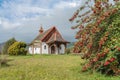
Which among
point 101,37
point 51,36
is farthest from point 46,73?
point 51,36

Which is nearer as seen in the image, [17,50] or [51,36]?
[17,50]

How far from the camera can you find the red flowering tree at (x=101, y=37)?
472 inches

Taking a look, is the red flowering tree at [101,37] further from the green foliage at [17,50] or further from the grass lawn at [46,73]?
the green foliage at [17,50]

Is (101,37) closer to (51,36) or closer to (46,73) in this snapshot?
(46,73)

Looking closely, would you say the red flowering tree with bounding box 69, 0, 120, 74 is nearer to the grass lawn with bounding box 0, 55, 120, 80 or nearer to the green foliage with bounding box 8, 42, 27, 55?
the grass lawn with bounding box 0, 55, 120, 80

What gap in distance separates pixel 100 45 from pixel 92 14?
80.1 inches

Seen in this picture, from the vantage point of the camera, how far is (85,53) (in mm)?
13938

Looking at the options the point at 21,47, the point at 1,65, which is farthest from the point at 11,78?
the point at 21,47

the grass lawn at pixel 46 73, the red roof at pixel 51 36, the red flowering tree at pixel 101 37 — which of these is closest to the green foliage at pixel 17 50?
the red roof at pixel 51 36

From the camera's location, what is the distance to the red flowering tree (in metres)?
12.0

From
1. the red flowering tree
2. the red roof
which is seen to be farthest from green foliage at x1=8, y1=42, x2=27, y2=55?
the red flowering tree

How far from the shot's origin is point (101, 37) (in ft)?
42.6

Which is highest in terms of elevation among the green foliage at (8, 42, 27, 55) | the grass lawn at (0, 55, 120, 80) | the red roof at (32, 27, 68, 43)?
the red roof at (32, 27, 68, 43)

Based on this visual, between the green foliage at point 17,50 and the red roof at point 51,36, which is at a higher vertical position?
the red roof at point 51,36
